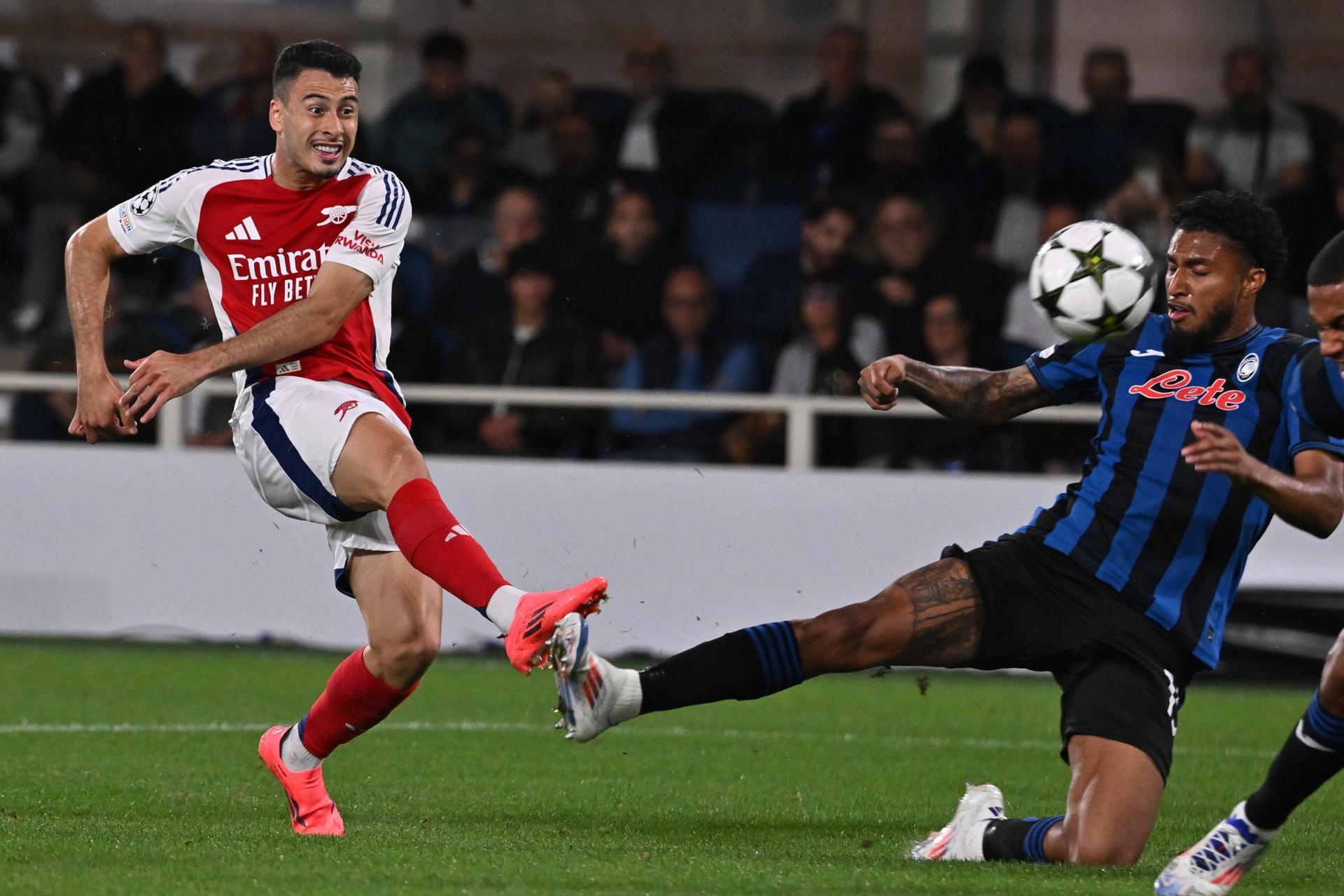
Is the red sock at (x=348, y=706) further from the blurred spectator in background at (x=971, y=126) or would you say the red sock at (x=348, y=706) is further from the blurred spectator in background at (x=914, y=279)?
the blurred spectator in background at (x=971, y=126)

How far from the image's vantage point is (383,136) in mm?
12023

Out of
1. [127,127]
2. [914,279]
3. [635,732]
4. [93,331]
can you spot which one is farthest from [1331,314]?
[127,127]

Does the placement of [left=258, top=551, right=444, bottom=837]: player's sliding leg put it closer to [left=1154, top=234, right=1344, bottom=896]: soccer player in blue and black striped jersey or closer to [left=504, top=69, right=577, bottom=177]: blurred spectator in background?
[left=1154, top=234, right=1344, bottom=896]: soccer player in blue and black striped jersey

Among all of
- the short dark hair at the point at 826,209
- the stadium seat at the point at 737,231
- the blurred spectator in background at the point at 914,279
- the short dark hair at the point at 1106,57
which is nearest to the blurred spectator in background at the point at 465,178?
the stadium seat at the point at 737,231

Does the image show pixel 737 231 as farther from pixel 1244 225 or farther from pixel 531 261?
pixel 1244 225

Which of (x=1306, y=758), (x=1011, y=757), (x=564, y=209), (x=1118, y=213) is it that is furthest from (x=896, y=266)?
(x=1306, y=758)

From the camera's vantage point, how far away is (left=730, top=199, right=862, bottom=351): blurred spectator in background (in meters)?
10.7

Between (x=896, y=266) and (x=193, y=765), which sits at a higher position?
(x=896, y=266)

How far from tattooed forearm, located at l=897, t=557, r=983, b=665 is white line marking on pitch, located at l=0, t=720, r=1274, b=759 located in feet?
7.78

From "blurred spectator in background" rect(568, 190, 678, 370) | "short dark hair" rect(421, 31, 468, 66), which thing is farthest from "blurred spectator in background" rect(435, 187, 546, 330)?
"short dark hair" rect(421, 31, 468, 66)

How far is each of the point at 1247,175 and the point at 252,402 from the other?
26.8 feet

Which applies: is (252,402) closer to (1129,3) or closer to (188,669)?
(188,669)

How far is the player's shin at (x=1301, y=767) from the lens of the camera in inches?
152

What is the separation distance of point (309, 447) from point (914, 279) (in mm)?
6491
